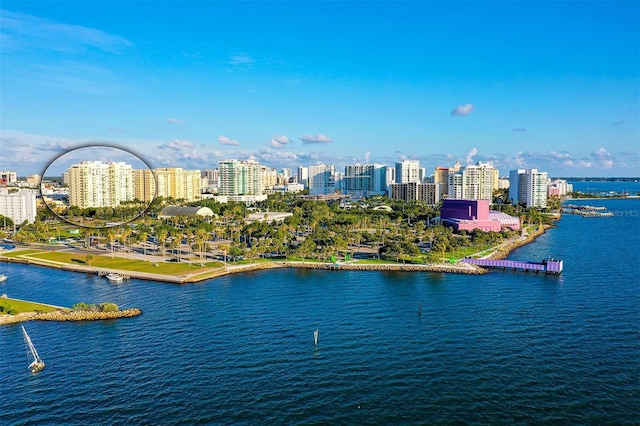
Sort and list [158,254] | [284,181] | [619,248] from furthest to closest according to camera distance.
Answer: [284,181]
[619,248]
[158,254]

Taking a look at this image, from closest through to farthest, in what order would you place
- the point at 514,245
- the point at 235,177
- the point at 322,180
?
the point at 514,245
the point at 235,177
the point at 322,180

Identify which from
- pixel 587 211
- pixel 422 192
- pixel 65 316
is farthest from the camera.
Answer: pixel 422 192

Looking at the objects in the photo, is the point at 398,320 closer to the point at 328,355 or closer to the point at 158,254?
the point at 328,355

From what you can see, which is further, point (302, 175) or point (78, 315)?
point (302, 175)

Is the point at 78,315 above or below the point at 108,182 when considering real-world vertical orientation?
below

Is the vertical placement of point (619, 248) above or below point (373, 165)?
below

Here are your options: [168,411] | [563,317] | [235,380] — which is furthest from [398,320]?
[168,411]

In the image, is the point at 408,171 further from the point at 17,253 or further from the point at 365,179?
the point at 17,253

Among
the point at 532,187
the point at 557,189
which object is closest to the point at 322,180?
the point at 557,189
